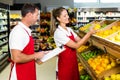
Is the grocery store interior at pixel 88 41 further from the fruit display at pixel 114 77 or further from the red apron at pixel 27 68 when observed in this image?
the red apron at pixel 27 68

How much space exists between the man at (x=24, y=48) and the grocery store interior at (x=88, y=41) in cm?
48

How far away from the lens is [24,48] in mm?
2824

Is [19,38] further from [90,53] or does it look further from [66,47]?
[90,53]

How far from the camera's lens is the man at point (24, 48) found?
2709 millimetres

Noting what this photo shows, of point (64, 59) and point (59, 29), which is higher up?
point (59, 29)

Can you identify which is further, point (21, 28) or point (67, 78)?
point (67, 78)

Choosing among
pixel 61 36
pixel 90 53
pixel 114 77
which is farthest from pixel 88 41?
pixel 114 77

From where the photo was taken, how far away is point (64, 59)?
3.72m

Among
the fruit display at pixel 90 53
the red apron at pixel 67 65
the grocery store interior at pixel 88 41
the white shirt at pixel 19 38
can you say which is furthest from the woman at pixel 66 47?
the white shirt at pixel 19 38

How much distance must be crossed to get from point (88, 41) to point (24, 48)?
5.95 feet

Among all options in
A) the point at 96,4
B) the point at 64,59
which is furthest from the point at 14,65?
the point at 96,4

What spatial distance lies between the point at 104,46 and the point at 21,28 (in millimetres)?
997

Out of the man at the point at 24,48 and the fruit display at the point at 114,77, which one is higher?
the man at the point at 24,48

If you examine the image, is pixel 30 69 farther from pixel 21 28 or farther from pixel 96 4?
pixel 96 4
